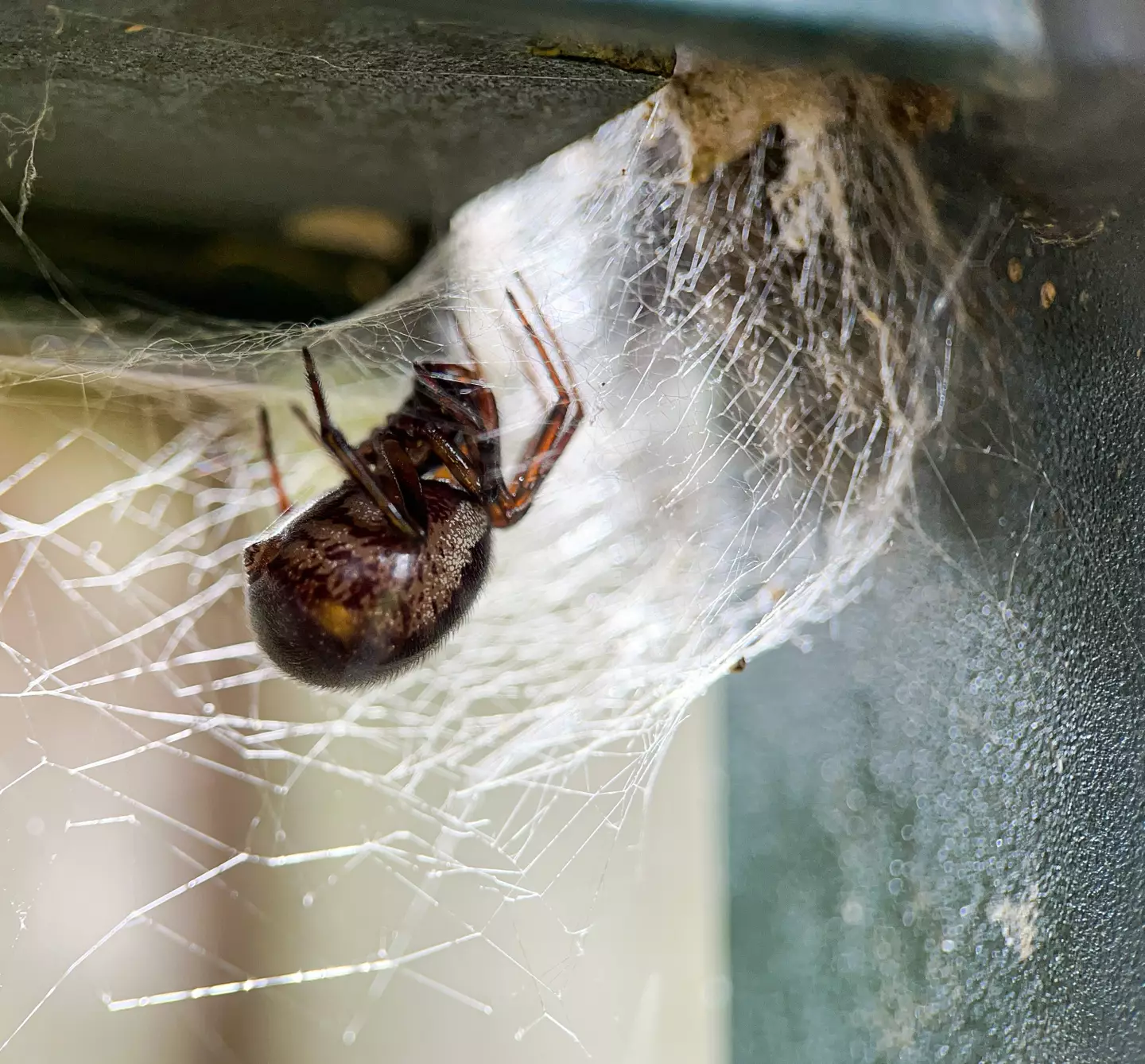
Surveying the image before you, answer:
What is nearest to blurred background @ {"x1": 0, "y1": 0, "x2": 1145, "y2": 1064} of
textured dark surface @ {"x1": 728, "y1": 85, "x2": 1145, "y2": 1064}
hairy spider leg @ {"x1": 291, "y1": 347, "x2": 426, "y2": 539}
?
textured dark surface @ {"x1": 728, "y1": 85, "x2": 1145, "y2": 1064}

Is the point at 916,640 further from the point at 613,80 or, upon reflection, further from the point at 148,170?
the point at 148,170

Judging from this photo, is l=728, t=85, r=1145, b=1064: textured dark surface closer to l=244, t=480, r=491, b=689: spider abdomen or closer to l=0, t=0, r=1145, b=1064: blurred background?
l=0, t=0, r=1145, b=1064: blurred background

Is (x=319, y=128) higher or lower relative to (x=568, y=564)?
higher

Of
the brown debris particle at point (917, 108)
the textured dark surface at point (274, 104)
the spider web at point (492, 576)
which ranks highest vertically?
the brown debris particle at point (917, 108)

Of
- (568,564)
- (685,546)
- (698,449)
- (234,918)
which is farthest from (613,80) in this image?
(234,918)

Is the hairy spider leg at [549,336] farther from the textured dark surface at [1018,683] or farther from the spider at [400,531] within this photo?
the textured dark surface at [1018,683]

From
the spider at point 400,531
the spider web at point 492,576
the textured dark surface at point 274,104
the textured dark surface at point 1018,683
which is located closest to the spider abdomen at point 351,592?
the spider at point 400,531

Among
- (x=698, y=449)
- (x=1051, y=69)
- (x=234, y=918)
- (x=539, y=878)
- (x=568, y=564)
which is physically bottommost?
(x=234, y=918)
